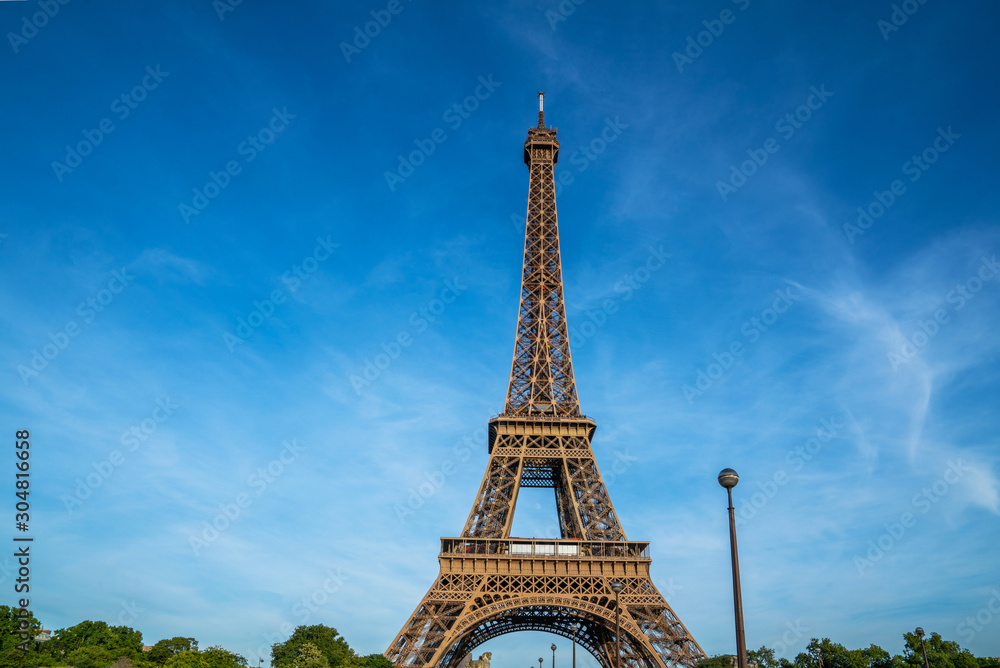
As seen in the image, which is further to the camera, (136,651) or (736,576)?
(136,651)

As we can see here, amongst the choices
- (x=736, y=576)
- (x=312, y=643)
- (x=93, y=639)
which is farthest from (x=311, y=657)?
(x=736, y=576)

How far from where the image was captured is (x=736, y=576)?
16.3 metres

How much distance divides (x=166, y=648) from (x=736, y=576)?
7259 cm

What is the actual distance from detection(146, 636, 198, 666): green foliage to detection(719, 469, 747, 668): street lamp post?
6923 cm

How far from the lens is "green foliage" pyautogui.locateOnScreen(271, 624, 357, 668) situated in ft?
225

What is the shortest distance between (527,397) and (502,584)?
17.7 meters

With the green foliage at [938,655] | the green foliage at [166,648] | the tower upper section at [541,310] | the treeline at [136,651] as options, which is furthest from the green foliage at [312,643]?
the green foliage at [938,655]

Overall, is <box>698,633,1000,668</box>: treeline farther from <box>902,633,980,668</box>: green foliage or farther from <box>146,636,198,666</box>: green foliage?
<box>146,636,198,666</box>: green foliage

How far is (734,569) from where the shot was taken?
16.4 m

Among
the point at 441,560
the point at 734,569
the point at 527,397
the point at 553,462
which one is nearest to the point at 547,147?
the point at 527,397

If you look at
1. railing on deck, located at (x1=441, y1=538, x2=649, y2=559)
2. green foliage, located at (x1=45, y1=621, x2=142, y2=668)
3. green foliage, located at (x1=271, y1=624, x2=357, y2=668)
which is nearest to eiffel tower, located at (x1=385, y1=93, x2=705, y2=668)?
railing on deck, located at (x1=441, y1=538, x2=649, y2=559)

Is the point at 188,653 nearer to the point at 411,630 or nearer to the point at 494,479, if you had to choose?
the point at 411,630

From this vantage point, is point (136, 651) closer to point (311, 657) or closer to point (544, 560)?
point (311, 657)

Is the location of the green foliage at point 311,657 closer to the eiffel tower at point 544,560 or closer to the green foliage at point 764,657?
the eiffel tower at point 544,560
